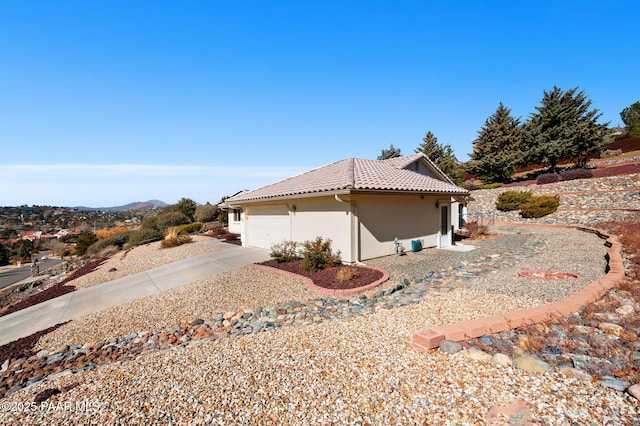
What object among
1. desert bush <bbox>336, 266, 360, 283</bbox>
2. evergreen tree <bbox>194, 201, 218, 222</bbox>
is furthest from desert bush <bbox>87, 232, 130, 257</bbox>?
desert bush <bbox>336, 266, 360, 283</bbox>

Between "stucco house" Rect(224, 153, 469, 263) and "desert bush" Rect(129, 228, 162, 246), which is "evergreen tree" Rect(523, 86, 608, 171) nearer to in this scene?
"stucco house" Rect(224, 153, 469, 263)

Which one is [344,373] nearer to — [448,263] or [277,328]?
[277,328]

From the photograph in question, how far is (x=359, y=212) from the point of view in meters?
10.2

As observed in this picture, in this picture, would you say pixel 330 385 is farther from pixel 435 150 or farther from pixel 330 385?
pixel 435 150

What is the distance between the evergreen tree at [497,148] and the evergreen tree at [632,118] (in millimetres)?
17876

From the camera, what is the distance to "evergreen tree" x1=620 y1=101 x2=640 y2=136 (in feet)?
127

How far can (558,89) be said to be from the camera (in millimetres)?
31125

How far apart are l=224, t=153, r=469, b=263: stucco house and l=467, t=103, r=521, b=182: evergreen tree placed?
24.2 m

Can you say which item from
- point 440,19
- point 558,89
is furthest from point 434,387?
point 558,89

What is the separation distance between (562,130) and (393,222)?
3055 centimetres

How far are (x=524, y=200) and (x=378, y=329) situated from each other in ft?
80.4

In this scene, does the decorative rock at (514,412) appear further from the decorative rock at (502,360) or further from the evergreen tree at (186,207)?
the evergreen tree at (186,207)

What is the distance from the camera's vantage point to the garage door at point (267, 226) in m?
13.3

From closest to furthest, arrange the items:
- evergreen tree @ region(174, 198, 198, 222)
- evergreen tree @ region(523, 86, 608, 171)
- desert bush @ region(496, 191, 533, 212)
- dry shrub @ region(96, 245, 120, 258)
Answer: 1. dry shrub @ region(96, 245, 120, 258)
2. desert bush @ region(496, 191, 533, 212)
3. evergreen tree @ region(523, 86, 608, 171)
4. evergreen tree @ region(174, 198, 198, 222)
